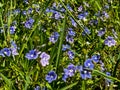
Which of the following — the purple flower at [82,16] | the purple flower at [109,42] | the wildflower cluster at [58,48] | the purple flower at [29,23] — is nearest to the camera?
the wildflower cluster at [58,48]

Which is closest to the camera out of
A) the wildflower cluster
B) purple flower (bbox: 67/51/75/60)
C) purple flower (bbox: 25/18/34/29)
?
the wildflower cluster

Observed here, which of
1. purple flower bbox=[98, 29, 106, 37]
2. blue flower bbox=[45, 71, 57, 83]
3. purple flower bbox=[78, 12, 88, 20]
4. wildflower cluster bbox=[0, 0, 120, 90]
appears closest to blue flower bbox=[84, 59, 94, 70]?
wildflower cluster bbox=[0, 0, 120, 90]

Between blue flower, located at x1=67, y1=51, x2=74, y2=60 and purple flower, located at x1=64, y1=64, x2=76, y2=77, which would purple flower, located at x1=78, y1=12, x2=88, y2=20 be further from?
purple flower, located at x1=64, y1=64, x2=76, y2=77

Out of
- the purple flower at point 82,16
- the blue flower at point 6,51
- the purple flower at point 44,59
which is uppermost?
the purple flower at point 82,16

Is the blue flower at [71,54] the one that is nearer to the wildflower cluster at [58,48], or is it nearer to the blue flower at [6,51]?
the wildflower cluster at [58,48]

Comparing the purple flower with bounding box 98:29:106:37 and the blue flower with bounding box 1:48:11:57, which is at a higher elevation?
the purple flower with bounding box 98:29:106:37

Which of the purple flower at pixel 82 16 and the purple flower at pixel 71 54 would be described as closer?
the purple flower at pixel 71 54

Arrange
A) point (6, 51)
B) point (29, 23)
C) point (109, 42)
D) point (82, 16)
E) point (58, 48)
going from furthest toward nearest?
point (82, 16)
point (29, 23)
point (109, 42)
point (6, 51)
point (58, 48)

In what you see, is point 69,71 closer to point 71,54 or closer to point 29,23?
point 71,54

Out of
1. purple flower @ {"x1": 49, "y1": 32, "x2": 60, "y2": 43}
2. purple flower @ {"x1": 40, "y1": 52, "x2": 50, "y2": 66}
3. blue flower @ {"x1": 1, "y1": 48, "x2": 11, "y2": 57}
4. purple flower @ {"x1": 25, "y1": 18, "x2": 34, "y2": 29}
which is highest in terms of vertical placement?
purple flower @ {"x1": 25, "y1": 18, "x2": 34, "y2": 29}

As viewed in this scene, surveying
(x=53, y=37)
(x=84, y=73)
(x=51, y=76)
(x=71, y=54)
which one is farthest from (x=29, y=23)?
(x=84, y=73)

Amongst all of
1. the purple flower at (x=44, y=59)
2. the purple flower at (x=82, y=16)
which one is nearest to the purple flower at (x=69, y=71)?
the purple flower at (x=44, y=59)
